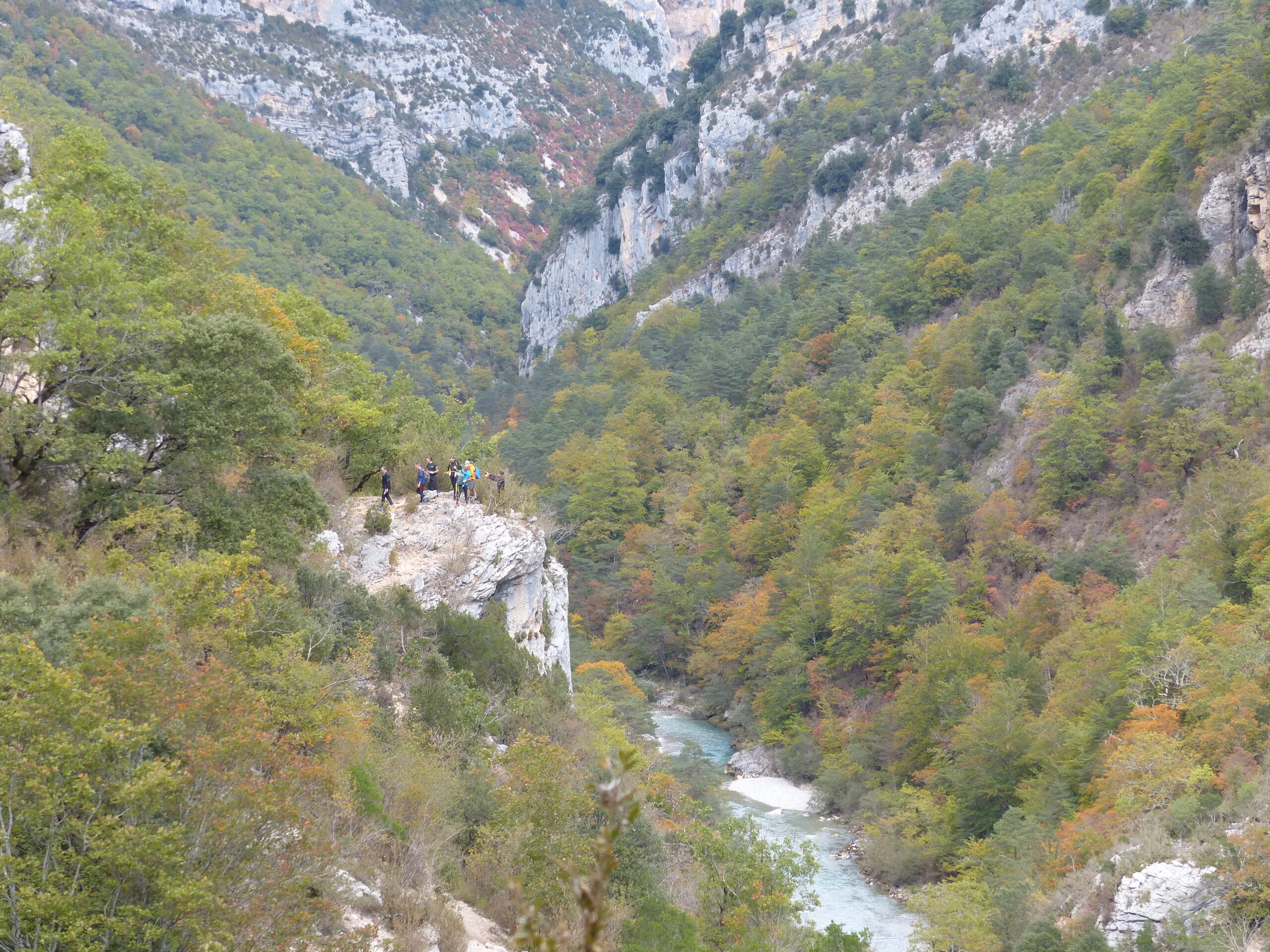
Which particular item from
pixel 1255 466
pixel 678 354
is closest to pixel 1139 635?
pixel 1255 466

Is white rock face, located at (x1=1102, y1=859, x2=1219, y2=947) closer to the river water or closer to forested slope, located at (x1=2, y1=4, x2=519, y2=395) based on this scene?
the river water

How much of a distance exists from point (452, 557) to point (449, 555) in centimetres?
7

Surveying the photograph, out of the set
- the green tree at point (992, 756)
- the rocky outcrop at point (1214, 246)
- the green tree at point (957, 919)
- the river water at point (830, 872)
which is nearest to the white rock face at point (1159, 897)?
the green tree at point (957, 919)

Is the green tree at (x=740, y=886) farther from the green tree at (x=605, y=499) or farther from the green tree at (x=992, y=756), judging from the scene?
the green tree at (x=605, y=499)

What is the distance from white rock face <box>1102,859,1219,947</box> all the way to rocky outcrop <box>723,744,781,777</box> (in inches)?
904

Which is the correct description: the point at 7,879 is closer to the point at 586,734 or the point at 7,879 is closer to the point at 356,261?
the point at 586,734

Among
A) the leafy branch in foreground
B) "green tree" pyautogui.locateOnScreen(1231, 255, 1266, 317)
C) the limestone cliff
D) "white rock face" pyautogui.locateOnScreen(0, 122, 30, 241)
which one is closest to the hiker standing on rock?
the limestone cliff

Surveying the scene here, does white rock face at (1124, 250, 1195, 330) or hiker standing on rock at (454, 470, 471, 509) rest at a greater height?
white rock face at (1124, 250, 1195, 330)

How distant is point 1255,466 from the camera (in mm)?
35219

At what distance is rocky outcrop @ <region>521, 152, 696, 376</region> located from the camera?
115250 mm

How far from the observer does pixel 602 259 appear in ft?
397

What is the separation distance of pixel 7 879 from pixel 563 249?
397 feet

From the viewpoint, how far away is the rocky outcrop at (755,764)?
148ft

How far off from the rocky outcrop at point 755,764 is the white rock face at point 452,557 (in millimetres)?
22418
